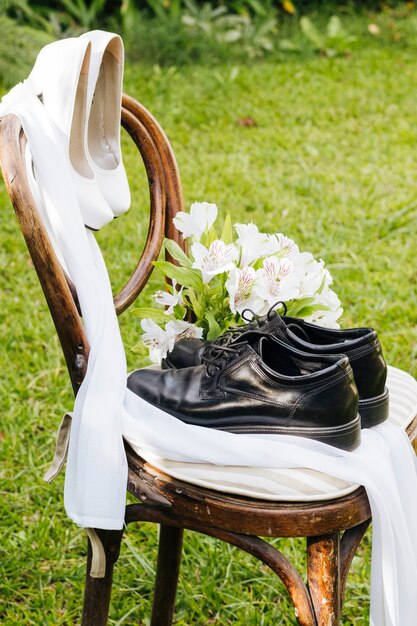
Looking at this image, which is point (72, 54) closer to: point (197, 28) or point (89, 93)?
point (89, 93)

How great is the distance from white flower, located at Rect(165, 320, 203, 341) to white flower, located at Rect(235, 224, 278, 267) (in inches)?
5.0

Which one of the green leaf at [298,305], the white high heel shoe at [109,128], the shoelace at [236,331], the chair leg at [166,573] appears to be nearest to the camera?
the shoelace at [236,331]

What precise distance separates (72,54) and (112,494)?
2.21 feet

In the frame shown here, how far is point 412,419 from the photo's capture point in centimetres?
132

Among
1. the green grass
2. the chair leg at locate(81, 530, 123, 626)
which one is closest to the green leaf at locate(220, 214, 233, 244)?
the chair leg at locate(81, 530, 123, 626)

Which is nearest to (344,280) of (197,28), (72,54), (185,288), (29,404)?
(29,404)

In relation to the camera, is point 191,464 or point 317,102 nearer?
point 191,464

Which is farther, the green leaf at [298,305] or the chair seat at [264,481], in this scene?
the green leaf at [298,305]

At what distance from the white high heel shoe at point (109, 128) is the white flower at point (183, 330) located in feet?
0.92

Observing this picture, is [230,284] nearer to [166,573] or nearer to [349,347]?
[349,347]

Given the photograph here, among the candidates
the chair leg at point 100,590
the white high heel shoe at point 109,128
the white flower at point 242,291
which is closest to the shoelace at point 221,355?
the white flower at point 242,291

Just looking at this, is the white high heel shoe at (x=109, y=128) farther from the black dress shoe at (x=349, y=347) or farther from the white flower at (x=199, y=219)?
the black dress shoe at (x=349, y=347)

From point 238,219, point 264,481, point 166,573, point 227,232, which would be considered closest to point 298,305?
point 227,232

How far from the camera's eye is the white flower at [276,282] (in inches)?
51.2
